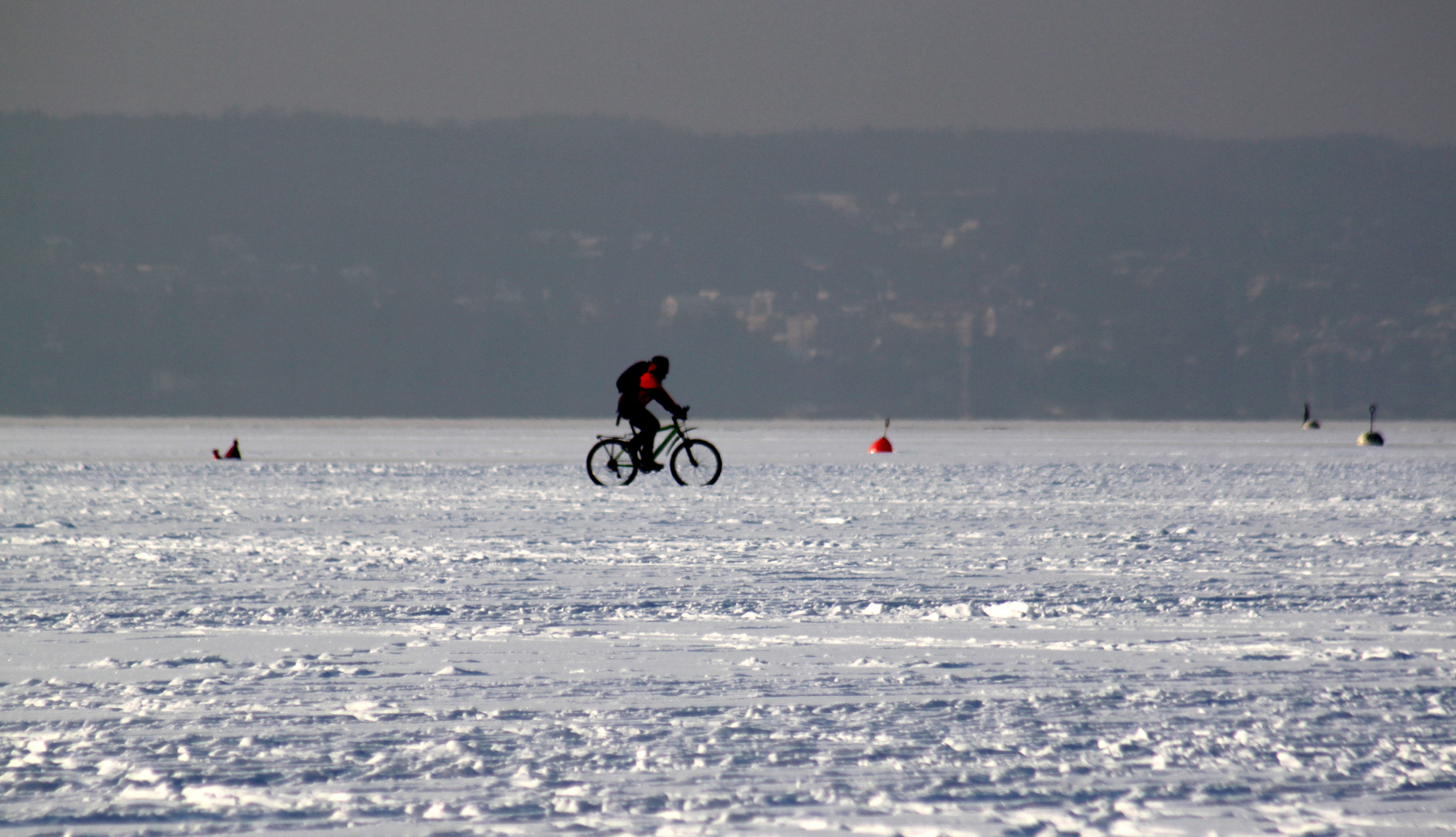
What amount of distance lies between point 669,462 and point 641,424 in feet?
3.10

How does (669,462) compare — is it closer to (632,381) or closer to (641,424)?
A: (641,424)

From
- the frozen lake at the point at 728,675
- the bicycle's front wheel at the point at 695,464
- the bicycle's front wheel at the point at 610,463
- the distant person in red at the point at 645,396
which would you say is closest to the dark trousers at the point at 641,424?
the distant person in red at the point at 645,396

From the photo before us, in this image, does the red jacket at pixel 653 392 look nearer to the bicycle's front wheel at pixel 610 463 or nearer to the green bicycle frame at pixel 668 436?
the green bicycle frame at pixel 668 436

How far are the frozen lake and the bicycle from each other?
→ 5.26m

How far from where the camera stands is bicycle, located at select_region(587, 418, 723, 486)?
741 inches

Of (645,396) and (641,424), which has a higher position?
(645,396)

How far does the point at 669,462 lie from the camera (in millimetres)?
18984

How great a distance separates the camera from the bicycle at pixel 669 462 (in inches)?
741

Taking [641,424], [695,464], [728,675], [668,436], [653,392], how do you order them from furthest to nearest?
[695,464] < [668,436] < [641,424] < [653,392] < [728,675]

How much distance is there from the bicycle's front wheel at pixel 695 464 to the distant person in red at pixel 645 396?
668 mm

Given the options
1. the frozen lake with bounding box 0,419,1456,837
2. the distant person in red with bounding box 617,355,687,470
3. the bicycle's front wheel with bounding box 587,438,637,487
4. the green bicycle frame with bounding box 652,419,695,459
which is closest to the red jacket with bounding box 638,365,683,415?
the distant person in red with bounding box 617,355,687,470

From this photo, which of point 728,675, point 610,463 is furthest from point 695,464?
point 728,675

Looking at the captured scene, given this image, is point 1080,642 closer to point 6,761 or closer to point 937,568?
point 937,568

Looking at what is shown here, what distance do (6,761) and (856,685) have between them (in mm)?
2833
